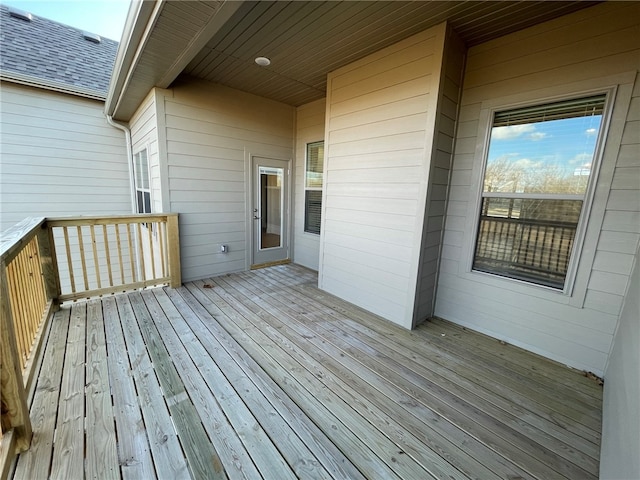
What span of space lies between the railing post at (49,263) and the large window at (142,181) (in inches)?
62.3

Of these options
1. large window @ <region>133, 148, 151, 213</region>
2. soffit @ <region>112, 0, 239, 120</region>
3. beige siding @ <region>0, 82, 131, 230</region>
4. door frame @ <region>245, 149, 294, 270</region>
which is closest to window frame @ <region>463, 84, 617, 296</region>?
soffit @ <region>112, 0, 239, 120</region>

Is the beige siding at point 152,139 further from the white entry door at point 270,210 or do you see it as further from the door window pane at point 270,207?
the door window pane at point 270,207

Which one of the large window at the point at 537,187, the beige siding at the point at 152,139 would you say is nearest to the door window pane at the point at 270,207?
the beige siding at the point at 152,139

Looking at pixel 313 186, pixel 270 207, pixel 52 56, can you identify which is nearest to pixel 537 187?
pixel 313 186

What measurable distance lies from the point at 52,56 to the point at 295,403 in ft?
22.4

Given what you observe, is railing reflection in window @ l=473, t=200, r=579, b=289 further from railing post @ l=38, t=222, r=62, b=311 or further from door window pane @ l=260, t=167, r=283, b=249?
railing post @ l=38, t=222, r=62, b=311

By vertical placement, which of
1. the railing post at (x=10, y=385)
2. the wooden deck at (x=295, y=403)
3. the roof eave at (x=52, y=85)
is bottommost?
the wooden deck at (x=295, y=403)

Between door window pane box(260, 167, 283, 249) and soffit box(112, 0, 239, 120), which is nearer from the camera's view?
soffit box(112, 0, 239, 120)

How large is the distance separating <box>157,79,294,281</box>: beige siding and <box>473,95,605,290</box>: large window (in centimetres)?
328

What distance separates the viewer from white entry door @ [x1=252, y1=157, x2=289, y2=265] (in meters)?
4.39

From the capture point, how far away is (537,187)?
228 centimetres

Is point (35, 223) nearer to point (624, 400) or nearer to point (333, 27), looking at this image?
point (333, 27)

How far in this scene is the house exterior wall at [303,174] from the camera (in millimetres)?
4281

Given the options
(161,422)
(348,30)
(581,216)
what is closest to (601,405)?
(581,216)
